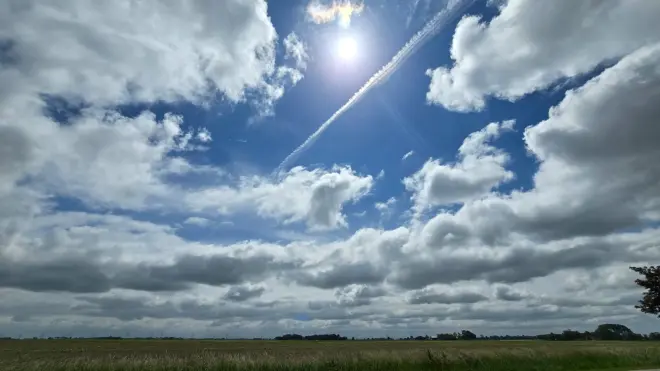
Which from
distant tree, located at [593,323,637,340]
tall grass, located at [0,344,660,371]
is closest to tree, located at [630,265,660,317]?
tall grass, located at [0,344,660,371]

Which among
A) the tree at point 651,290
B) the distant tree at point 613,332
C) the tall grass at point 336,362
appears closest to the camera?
the tall grass at point 336,362

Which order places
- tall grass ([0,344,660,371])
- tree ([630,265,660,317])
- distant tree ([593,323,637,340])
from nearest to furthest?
1. tall grass ([0,344,660,371])
2. tree ([630,265,660,317])
3. distant tree ([593,323,637,340])

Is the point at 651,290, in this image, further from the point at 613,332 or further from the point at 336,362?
the point at 613,332

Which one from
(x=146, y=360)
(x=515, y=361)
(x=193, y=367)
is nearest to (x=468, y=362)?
(x=515, y=361)

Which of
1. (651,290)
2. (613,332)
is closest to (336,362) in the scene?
(651,290)

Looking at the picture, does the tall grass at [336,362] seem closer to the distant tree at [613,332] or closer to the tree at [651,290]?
the tree at [651,290]

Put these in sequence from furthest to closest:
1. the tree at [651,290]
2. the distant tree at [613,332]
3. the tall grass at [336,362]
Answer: the distant tree at [613,332] < the tree at [651,290] < the tall grass at [336,362]

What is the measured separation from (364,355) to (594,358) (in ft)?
60.5

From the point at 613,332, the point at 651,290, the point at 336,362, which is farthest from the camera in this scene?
the point at 613,332

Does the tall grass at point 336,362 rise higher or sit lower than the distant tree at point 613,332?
lower

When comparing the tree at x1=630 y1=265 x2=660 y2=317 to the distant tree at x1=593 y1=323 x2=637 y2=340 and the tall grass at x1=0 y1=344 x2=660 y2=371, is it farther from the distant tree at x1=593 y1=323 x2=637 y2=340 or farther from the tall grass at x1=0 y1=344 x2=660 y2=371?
the distant tree at x1=593 y1=323 x2=637 y2=340

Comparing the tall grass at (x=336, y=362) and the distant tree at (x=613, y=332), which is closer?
the tall grass at (x=336, y=362)

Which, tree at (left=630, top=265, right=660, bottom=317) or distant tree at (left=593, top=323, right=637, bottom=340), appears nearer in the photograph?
tree at (left=630, top=265, right=660, bottom=317)

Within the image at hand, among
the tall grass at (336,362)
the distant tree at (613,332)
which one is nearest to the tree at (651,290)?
the tall grass at (336,362)
